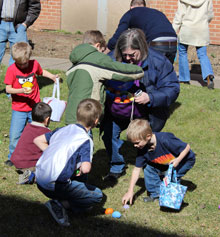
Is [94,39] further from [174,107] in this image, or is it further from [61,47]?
[61,47]

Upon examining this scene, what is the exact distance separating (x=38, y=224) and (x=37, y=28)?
11888 millimetres

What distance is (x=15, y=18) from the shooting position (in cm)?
805

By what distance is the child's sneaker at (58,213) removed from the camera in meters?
4.17

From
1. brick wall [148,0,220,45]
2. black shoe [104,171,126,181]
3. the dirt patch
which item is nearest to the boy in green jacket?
black shoe [104,171,126,181]

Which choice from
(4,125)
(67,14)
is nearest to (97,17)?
(67,14)

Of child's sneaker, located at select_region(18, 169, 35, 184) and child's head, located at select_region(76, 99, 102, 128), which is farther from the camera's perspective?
child's sneaker, located at select_region(18, 169, 35, 184)

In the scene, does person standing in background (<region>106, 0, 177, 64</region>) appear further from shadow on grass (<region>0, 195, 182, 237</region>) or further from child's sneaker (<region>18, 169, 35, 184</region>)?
shadow on grass (<region>0, 195, 182, 237</region>)

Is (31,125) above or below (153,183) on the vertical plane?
above

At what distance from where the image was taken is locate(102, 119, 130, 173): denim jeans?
538cm

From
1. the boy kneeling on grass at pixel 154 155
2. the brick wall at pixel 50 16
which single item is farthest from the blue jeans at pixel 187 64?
the brick wall at pixel 50 16

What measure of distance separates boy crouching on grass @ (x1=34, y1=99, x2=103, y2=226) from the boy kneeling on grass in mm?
430

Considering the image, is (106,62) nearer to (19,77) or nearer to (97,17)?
(19,77)

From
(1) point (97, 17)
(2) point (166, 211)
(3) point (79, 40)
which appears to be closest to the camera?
(2) point (166, 211)

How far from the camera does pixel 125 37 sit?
15.5ft
